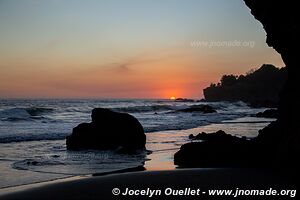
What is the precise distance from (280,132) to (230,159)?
1.59 m

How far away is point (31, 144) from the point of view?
1667cm

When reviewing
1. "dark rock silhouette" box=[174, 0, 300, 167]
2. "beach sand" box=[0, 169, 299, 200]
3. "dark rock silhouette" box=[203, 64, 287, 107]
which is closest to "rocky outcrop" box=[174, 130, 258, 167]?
"dark rock silhouette" box=[174, 0, 300, 167]

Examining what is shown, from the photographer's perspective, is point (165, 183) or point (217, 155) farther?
point (217, 155)

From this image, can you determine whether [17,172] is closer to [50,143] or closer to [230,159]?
[230,159]

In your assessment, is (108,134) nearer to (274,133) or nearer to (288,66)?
(274,133)

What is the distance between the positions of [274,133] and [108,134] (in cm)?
757

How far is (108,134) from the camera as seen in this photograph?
1628 cm

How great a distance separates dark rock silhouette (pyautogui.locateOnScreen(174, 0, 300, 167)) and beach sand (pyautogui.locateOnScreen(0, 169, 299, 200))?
33.7 inches

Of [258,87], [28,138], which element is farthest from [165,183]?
[258,87]

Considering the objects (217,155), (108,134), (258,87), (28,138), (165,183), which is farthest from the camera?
(258,87)

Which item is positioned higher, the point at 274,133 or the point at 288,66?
the point at 288,66

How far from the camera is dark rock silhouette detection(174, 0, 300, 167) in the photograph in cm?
906

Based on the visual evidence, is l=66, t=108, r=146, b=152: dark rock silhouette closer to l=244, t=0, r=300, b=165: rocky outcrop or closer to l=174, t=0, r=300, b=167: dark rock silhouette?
l=174, t=0, r=300, b=167: dark rock silhouette

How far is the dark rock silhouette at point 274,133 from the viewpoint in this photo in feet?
29.7
